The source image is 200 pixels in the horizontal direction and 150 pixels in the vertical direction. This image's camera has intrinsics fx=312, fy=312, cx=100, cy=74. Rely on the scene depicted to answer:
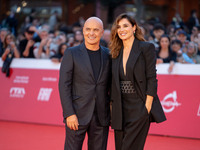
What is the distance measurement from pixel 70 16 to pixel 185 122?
45.9 ft

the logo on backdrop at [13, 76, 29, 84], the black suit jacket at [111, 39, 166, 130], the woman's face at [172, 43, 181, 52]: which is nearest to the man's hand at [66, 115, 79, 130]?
the black suit jacket at [111, 39, 166, 130]

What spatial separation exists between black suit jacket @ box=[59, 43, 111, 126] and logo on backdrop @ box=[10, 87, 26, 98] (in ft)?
12.1

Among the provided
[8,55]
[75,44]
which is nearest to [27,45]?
[8,55]

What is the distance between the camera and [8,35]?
8031 millimetres

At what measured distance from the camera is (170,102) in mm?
6031

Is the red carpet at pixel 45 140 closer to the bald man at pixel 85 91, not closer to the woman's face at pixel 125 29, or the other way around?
the bald man at pixel 85 91

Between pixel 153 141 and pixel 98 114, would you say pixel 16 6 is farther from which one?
pixel 98 114

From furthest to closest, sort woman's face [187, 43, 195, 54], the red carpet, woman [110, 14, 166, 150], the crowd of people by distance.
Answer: woman's face [187, 43, 195, 54]
the crowd of people
the red carpet
woman [110, 14, 166, 150]

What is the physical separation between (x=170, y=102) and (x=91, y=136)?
2863 mm

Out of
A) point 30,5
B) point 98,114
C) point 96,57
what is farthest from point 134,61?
point 30,5

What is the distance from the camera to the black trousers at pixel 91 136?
349 centimetres

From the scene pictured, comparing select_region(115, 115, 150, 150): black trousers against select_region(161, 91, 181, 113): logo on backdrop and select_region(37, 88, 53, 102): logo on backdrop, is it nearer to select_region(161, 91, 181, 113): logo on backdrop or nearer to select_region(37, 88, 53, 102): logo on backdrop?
select_region(161, 91, 181, 113): logo on backdrop

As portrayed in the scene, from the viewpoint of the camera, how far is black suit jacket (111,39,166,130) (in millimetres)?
3475

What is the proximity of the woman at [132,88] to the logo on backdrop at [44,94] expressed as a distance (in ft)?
11.0
